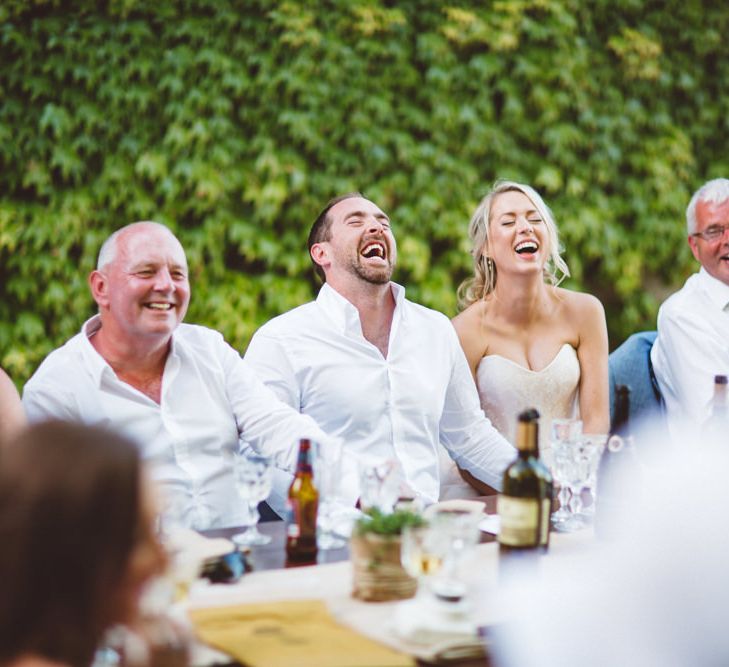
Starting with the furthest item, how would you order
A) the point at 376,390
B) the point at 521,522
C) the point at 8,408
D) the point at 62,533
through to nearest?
1. the point at 376,390
2. the point at 8,408
3. the point at 521,522
4. the point at 62,533

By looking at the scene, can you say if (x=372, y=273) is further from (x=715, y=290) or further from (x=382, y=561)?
(x=382, y=561)

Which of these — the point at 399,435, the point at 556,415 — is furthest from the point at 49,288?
the point at 556,415

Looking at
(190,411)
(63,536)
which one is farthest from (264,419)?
(63,536)

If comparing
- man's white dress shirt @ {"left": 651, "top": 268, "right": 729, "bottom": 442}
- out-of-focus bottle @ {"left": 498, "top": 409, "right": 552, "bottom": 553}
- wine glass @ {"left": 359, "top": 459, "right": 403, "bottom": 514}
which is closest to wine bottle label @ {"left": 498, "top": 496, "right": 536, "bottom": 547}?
out-of-focus bottle @ {"left": 498, "top": 409, "right": 552, "bottom": 553}

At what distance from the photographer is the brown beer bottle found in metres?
→ 1.64

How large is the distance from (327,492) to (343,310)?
1.09 m

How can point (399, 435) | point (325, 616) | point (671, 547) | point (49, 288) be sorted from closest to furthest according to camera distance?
point (671, 547)
point (325, 616)
point (399, 435)
point (49, 288)

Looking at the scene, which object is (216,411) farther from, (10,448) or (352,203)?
(10,448)

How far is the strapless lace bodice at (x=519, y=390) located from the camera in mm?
3094

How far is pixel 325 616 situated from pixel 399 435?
139 centimetres

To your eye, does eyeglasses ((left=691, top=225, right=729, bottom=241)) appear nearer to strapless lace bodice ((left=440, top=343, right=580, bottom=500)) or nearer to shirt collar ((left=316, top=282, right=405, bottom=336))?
strapless lace bodice ((left=440, top=343, right=580, bottom=500))

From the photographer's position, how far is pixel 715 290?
319 cm

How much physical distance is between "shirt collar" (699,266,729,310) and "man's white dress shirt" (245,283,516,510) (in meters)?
1.10

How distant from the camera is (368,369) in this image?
269 centimetres
